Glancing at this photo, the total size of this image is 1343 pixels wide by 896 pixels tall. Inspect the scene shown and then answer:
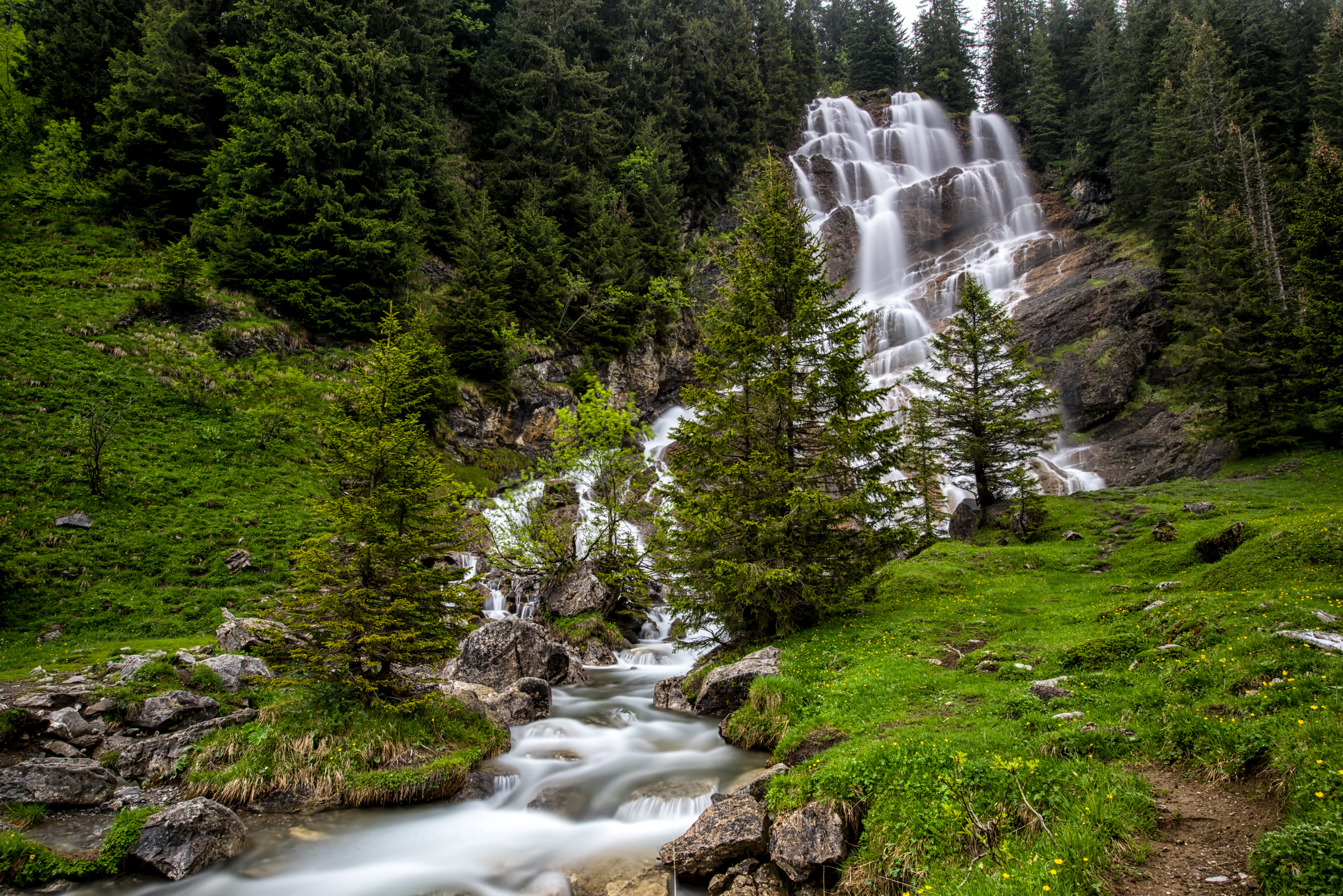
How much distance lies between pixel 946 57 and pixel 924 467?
85611 millimetres

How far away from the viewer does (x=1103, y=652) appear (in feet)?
→ 31.8

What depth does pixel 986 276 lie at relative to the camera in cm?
4847

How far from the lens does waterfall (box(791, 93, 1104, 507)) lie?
4375cm

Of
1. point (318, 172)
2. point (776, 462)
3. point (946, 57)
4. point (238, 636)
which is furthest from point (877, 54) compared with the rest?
point (238, 636)

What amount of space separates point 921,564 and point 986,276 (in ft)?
120

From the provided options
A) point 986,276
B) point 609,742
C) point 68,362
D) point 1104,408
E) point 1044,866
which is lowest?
point 609,742

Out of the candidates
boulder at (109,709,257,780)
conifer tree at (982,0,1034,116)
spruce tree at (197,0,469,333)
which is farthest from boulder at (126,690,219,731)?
conifer tree at (982,0,1034,116)

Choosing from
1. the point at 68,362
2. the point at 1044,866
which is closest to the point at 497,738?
the point at 1044,866

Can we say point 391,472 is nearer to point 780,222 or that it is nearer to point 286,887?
point 286,887

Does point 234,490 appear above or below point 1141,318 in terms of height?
below

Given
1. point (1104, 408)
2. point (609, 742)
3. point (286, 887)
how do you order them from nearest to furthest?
point (286, 887), point (609, 742), point (1104, 408)

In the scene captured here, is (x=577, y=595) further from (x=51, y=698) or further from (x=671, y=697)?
(x=51, y=698)

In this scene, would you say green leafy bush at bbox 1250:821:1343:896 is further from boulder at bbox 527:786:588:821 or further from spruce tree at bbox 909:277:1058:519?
spruce tree at bbox 909:277:1058:519

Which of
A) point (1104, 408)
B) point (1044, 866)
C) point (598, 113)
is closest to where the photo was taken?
point (1044, 866)
